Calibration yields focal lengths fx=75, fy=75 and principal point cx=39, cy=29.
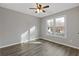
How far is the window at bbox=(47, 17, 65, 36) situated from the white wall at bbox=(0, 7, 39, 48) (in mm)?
1158

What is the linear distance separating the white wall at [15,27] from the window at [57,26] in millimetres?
1158

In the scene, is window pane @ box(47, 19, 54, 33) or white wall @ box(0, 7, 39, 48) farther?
window pane @ box(47, 19, 54, 33)

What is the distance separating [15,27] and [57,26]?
7.73ft

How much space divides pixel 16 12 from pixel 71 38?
9.94ft

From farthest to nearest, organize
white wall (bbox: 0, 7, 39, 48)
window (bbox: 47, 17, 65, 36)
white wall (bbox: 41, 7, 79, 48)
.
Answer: window (bbox: 47, 17, 65, 36) → white wall (bbox: 0, 7, 39, 48) → white wall (bbox: 41, 7, 79, 48)

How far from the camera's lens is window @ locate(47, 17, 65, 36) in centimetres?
402

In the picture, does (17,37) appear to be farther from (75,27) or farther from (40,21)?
(75,27)

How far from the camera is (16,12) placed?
13.0 ft

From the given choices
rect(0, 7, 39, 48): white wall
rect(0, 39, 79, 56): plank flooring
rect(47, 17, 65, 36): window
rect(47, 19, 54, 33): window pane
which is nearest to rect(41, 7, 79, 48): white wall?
rect(47, 17, 65, 36): window

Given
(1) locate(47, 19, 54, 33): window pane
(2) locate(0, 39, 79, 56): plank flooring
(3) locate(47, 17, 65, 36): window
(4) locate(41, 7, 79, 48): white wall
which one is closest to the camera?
(2) locate(0, 39, 79, 56): plank flooring

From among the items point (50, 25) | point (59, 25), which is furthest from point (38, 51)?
point (50, 25)

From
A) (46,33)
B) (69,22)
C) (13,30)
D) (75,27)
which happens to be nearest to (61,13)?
(69,22)

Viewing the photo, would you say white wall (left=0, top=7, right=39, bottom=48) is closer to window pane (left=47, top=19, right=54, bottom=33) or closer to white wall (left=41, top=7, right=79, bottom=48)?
window pane (left=47, top=19, right=54, bottom=33)

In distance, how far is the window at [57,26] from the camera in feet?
13.2
